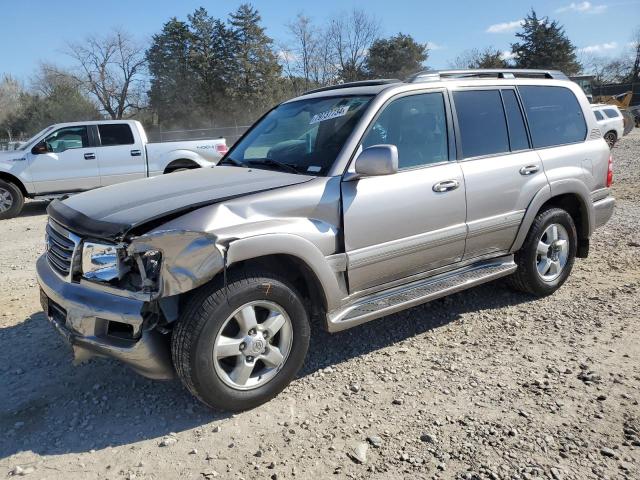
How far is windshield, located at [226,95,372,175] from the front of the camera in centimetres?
358

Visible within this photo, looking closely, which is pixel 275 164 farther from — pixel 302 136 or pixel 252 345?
pixel 252 345

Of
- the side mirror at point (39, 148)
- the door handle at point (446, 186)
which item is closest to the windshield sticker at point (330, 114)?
the door handle at point (446, 186)

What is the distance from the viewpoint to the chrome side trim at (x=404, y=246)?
134 inches

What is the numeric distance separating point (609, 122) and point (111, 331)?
1950 cm

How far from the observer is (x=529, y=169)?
4352mm

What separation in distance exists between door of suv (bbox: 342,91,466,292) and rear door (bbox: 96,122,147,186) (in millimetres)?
8306

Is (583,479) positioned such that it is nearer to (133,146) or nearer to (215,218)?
(215,218)

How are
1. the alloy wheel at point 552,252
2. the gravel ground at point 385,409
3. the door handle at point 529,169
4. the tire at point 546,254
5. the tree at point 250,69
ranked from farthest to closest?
the tree at point 250,69, the alloy wheel at point 552,252, the tire at point 546,254, the door handle at point 529,169, the gravel ground at point 385,409

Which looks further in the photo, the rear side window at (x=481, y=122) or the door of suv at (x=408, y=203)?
the rear side window at (x=481, y=122)

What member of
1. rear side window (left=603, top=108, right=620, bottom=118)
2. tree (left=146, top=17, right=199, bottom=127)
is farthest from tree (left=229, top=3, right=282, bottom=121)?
rear side window (left=603, top=108, right=620, bottom=118)

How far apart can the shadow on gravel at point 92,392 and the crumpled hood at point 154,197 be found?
1.11m

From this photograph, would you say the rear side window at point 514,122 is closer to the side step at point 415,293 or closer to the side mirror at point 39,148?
the side step at point 415,293

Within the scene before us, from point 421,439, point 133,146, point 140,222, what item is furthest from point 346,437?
point 133,146

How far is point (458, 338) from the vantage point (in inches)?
160
